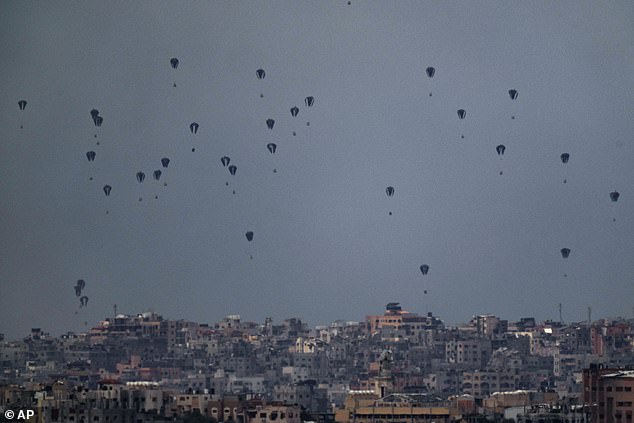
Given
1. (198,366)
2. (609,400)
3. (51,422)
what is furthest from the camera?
(198,366)

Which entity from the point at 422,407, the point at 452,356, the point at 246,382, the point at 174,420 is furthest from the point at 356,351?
the point at 174,420

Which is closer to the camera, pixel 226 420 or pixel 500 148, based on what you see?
pixel 226 420

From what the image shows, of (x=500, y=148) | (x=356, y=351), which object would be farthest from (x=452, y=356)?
(x=500, y=148)

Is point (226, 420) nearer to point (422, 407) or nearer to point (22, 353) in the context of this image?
point (422, 407)

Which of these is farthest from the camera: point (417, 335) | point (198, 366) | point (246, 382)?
point (417, 335)

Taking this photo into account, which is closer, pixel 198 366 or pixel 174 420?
pixel 174 420

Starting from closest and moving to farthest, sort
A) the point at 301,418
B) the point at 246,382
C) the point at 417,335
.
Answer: the point at 301,418, the point at 246,382, the point at 417,335

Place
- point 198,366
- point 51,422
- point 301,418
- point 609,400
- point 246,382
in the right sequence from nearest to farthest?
point 51,422 < point 609,400 < point 301,418 < point 246,382 < point 198,366

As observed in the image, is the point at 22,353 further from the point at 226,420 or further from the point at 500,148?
the point at 226,420

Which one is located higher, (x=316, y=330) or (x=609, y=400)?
(x=316, y=330)
